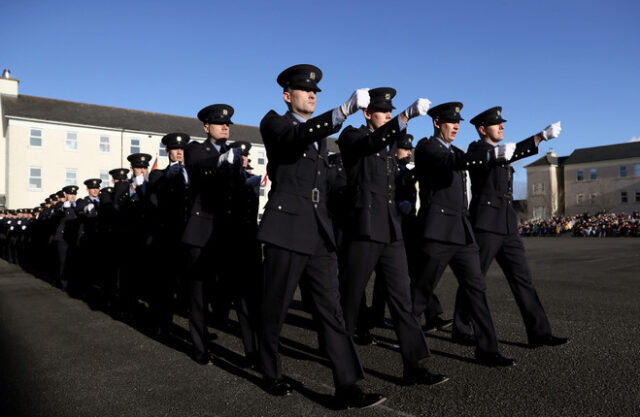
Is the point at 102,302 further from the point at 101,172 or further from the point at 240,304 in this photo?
the point at 101,172

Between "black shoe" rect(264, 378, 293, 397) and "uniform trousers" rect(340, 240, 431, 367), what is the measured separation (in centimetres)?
88

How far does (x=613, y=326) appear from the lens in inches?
216

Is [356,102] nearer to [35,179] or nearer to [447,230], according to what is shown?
[447,230]

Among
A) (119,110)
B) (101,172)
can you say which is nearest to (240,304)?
(101,172)

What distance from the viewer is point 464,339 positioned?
500 centimetres

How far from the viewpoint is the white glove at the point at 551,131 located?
13.4 ft

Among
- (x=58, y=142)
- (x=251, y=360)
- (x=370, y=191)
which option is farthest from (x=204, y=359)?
(x=58, y=142)

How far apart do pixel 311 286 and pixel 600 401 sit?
1983 millimetres

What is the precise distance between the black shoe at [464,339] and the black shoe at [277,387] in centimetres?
214

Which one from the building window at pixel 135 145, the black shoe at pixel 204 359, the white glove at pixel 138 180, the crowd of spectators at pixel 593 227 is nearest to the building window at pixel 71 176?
the building window at pixel 135 145

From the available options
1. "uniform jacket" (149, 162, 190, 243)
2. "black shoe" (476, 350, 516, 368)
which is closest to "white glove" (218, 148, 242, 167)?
"uniform jacket" (149, 162, 190, 243)

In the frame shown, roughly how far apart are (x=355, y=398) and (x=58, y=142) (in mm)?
39777

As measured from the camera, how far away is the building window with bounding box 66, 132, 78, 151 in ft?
124

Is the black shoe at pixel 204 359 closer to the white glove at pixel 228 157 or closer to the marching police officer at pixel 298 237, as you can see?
the marching police officer at pixel 298 237
